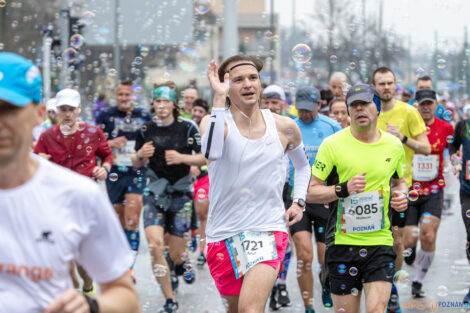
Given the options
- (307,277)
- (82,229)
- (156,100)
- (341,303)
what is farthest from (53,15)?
(82,229)

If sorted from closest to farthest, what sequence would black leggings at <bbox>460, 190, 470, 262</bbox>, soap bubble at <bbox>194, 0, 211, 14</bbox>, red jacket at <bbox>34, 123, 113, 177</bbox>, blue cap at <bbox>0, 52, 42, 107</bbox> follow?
blue cap at <bbox>0, 52, 42, 107</bbox>, red jacket at <bbox>34, 123, 113, 177</bbox>, black leggings at <bbox>460, 190, 470, 262</bbox>, soap bubble at <bbox>194, 0, 211, 14</bbox>

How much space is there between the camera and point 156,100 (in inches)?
291

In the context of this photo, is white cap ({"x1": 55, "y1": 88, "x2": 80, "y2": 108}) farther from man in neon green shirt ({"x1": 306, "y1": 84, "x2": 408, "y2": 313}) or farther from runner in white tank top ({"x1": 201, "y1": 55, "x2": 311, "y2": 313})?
man in neon green shirt ({"x1": 306, "y1": 84, "x2": 408, "y2": 313})

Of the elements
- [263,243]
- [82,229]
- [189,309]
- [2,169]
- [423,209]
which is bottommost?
[189,309]

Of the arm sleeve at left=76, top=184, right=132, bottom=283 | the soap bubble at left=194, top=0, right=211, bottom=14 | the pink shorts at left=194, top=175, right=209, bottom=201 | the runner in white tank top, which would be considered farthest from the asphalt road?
the arm sleeve at left=76, top=184, right=132, bottom=283

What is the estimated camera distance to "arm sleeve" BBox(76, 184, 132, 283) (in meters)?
2.12

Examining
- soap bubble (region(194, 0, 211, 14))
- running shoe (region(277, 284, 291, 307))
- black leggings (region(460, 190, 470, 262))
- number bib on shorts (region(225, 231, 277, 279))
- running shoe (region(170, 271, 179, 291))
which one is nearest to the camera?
number bib on shorts (region(225, 231, 277, 279))

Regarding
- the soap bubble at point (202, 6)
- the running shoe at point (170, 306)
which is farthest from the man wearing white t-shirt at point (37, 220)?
the soap bubble at point (202, 6)

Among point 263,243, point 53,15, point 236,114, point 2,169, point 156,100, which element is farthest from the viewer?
point 53,15

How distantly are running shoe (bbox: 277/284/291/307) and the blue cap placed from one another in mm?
5307

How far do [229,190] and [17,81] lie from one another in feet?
8.44

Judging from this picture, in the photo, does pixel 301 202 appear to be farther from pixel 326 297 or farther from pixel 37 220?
pixel 37 220

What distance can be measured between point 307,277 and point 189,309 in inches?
44.7

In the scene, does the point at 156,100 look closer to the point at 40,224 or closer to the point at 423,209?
the point at 423,209
